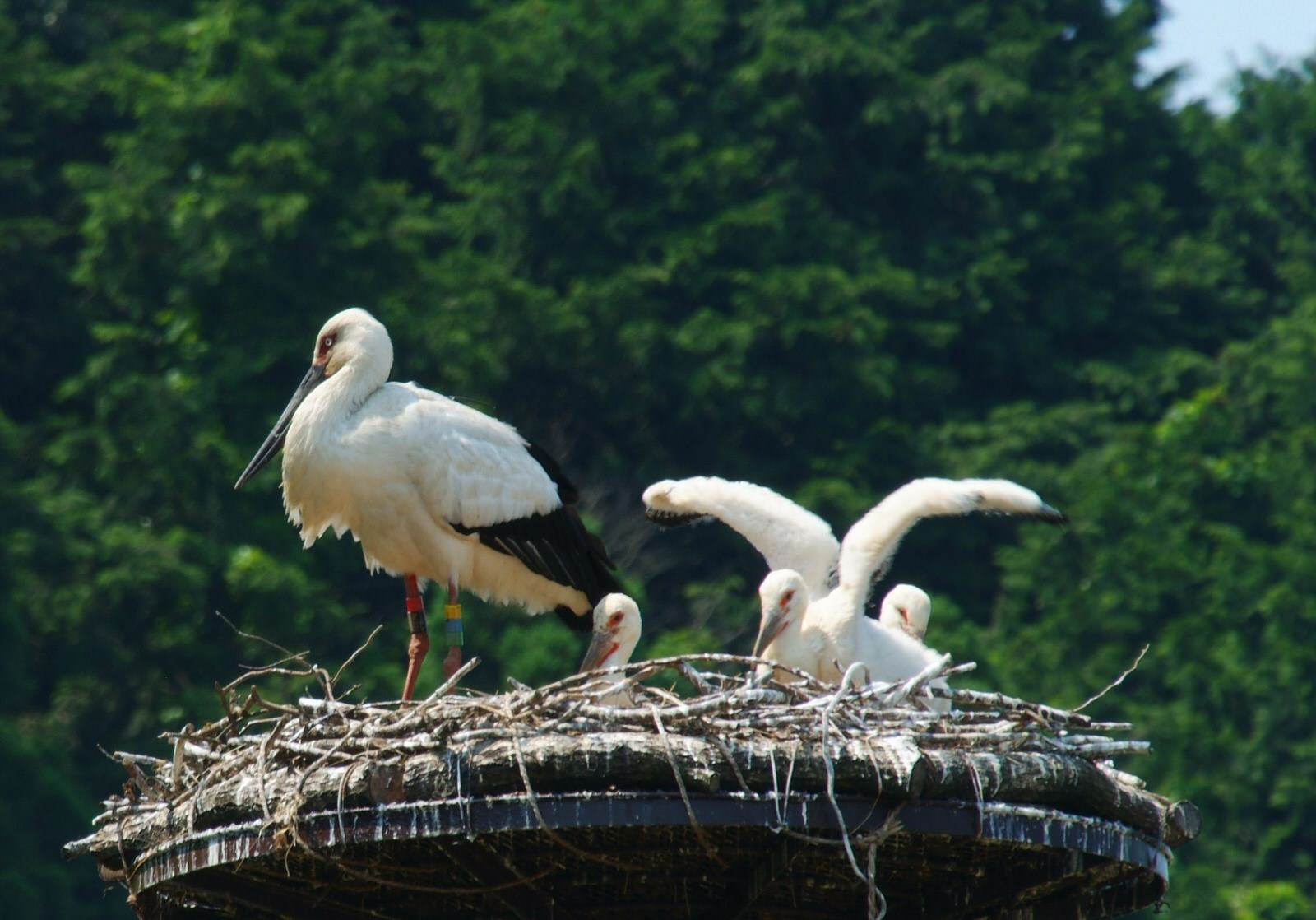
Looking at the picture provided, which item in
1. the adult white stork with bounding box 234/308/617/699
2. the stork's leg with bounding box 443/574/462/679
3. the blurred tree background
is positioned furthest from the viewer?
the blurred tree background

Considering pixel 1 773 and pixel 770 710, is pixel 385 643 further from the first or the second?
pixel 770 710

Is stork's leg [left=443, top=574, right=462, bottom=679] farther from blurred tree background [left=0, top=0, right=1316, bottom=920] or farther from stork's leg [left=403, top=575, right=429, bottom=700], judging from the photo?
blurred tree background [left=0, top=0, right=1316, bottom=920]

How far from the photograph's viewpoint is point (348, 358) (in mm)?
10742

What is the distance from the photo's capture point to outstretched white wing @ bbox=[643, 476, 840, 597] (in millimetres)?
10664

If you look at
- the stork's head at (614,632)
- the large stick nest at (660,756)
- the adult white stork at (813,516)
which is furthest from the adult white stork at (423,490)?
the large stick nest at (660,756)

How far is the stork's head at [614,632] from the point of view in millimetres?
9891

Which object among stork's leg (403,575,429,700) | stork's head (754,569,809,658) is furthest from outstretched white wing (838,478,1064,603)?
stork's leg (403,575,429,700)

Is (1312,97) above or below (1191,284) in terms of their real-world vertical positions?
above

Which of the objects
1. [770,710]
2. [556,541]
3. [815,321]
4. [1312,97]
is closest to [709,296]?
[815,321]

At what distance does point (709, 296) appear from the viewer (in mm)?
29156

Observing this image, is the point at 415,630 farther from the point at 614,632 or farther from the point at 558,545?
the point at 614,632

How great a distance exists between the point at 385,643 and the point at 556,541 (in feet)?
47.9

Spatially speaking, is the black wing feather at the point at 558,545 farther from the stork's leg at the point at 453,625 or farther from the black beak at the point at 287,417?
the black beak at the point at 287,417

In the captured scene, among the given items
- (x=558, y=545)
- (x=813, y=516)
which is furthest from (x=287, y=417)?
(x=813, y=516)
